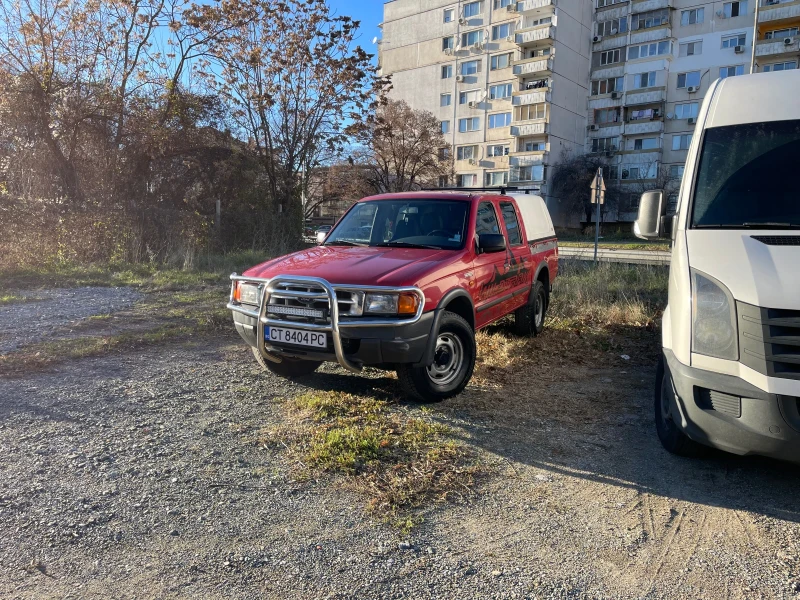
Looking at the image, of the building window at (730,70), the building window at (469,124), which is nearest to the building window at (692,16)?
the building window at (730,70)

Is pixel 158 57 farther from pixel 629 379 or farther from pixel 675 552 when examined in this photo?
pixel 675 552

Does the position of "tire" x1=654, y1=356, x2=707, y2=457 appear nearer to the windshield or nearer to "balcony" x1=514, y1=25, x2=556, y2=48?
the windshield

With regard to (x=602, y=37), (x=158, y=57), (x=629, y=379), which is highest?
(x=602, y=37)

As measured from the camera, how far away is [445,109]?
58.5 meters

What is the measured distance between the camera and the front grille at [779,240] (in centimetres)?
355

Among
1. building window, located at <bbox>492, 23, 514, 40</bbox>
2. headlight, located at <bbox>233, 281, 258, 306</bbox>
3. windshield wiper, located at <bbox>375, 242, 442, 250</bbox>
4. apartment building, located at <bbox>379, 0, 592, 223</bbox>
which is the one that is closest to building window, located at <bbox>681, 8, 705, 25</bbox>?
apartment building, located at <bbox>379, 0, 592, 223</bbox>

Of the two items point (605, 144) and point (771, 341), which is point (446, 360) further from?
point (605, 144)

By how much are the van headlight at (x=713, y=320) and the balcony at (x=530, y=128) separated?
50284 mm

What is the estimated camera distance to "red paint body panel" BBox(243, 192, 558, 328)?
4.81 metres

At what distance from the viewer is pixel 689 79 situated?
49.0m

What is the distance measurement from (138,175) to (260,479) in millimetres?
16077

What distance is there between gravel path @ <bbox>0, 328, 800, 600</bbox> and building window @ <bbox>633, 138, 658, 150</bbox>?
51.4 meters

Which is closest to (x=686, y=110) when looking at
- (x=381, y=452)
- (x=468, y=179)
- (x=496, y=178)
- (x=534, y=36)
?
(x=534, y=36)

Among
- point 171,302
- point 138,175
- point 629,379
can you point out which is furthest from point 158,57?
point 629,379
